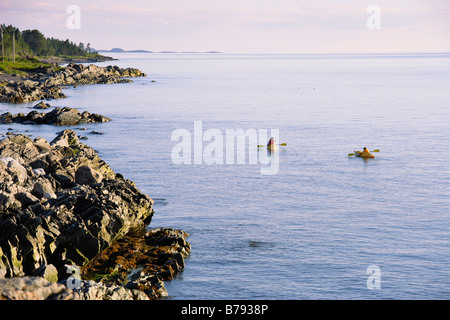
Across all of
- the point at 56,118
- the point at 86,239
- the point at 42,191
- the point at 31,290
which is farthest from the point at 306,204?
→ the point at 56,118

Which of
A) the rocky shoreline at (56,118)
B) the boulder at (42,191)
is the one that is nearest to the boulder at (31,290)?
the boulder at (42,191)

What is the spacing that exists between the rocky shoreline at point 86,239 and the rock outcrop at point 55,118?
56.9 m

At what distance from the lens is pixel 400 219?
43406mm

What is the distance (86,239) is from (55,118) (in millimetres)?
69499

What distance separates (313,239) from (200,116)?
73.6 meters

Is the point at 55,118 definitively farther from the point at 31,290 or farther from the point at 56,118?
the point at 31,290

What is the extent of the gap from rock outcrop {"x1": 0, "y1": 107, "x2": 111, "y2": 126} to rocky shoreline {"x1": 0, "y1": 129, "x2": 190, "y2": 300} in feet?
187

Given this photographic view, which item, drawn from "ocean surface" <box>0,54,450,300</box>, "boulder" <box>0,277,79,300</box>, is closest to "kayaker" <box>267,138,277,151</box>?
"ocean surface" <box>0,54,450,300</box>

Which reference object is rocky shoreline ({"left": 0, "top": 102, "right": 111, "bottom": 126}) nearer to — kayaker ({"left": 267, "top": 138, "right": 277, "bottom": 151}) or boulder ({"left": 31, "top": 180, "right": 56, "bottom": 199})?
kayaker ({"left": 267, "top": 138, "right": 277, "bottom": 151})

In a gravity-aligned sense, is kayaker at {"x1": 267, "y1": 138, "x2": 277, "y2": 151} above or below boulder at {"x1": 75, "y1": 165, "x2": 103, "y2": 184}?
above

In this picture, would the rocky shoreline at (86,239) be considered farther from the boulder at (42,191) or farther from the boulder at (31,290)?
the boulder at (31,290)

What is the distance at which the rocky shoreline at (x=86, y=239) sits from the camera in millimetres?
28438

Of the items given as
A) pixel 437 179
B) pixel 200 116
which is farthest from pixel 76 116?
pixel 437 179

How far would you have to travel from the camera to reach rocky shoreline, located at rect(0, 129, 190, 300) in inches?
1120
